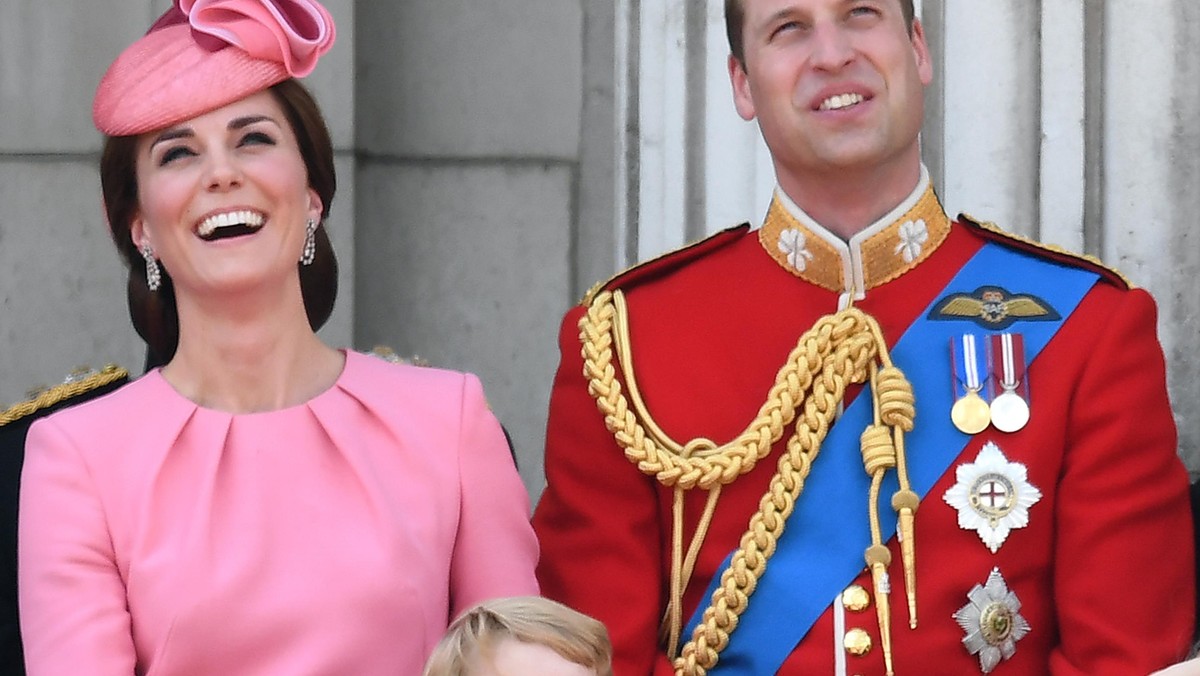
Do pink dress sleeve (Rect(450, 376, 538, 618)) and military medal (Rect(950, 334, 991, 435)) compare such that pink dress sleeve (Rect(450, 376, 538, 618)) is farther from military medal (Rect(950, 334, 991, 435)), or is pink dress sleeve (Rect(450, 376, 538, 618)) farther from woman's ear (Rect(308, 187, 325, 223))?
military medal (Rect(950, 334, 991, 435))

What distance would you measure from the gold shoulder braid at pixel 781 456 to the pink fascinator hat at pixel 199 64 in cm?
56

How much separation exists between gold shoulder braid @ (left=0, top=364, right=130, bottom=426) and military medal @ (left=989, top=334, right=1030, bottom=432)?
3.78 feet

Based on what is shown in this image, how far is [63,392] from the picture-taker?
3020mm

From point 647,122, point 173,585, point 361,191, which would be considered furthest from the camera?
point 361,191

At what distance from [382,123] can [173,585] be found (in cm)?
153

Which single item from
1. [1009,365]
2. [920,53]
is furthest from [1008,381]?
[920,53]

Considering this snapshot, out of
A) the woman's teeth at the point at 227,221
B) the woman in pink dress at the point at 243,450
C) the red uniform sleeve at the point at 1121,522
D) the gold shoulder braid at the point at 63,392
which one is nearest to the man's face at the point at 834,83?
the red uniform sleeve at the point at 1121,522

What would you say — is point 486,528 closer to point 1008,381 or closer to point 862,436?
point 862,436

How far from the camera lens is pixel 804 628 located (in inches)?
107

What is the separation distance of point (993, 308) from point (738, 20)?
1.64 ft

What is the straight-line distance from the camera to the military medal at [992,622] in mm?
2664

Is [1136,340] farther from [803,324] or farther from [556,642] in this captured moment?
[556,642]

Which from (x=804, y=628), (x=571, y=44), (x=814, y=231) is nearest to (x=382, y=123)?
(x=571, y=44)

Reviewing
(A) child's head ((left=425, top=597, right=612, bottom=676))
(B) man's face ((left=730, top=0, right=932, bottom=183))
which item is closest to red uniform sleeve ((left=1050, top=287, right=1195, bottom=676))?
(B) man's face ((left=730, top=0, right=932, bottom=183))
